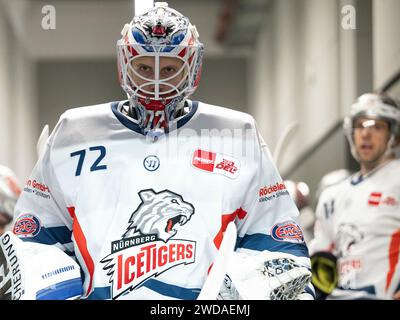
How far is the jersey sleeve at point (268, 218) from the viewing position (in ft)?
9.30

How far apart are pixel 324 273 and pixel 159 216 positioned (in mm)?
1879

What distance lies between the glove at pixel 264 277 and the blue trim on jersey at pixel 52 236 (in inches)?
18.1

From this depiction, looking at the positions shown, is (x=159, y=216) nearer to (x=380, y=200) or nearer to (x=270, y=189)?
(x=270, y=189)

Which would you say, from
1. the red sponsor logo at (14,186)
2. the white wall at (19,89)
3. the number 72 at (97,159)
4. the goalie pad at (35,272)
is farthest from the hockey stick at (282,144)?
the red sponsor logo at (14,186)

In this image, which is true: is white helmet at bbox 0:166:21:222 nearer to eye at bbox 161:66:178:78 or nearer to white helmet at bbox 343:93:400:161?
white helmet at bbox 343:93:400:161

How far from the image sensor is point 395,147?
17.3 feet

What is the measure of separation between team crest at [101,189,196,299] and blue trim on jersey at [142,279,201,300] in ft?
0.08

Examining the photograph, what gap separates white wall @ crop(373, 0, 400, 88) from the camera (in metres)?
4.11

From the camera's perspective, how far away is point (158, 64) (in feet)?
9.35

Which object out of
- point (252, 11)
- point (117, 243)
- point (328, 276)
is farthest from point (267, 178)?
point (252, 11)

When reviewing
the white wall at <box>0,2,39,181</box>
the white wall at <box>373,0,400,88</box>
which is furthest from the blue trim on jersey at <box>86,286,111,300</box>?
the white wall at <box>373,0,400,88</box>

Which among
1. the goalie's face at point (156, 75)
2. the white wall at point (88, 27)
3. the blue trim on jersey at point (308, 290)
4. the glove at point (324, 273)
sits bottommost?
the glove at point (324, 273)

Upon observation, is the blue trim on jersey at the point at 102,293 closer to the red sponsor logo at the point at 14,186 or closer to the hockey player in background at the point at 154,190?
the hockey player in background at the point at 154,190
